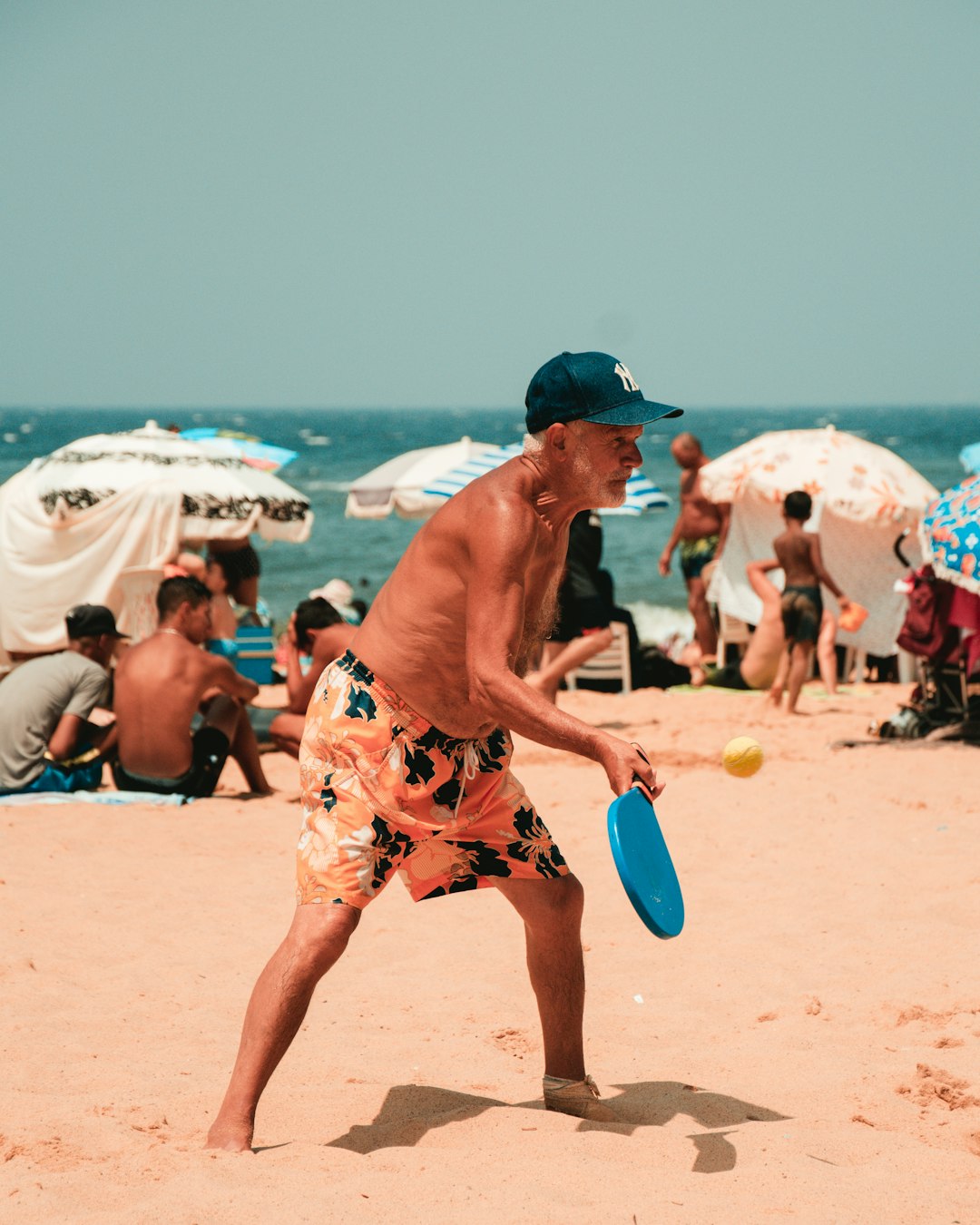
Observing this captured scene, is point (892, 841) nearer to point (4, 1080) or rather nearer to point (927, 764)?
point (927, 764)

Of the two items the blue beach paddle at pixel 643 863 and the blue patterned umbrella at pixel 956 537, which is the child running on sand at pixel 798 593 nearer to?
the blue patterned umbrella at pixel 956 537

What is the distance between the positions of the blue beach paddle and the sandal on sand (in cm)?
56

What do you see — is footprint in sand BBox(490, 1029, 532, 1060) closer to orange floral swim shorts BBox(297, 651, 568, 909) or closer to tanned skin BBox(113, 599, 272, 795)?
orange floral swim shorts BBox(297, 651, 568, 909)

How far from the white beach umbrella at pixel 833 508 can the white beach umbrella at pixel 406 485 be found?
2288 mm

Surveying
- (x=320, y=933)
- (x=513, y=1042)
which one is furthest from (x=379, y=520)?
(x=320, y=933)

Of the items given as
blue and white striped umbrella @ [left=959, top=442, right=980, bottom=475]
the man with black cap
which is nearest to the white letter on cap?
the man with black cap

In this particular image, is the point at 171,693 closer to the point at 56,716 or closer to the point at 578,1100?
the point at 56,716

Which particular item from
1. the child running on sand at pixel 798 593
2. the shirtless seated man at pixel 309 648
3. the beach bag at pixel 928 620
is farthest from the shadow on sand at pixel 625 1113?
the child running on sand at pixel 798 593

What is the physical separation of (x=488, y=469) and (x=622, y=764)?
309 inches

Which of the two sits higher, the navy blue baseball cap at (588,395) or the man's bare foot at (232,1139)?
the navy blue baseball cap at (588,395)

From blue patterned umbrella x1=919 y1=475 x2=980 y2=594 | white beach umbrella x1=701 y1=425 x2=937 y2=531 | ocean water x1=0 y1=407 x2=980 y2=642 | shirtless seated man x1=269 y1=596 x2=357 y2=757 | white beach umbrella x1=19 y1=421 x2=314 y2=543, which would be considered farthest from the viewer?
ocean water x1=0 y1=407 x2=980 y2=642

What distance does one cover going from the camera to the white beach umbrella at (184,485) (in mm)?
9109

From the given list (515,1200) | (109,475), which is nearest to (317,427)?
(109,475)

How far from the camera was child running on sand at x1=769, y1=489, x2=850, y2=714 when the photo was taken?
9.31 m
